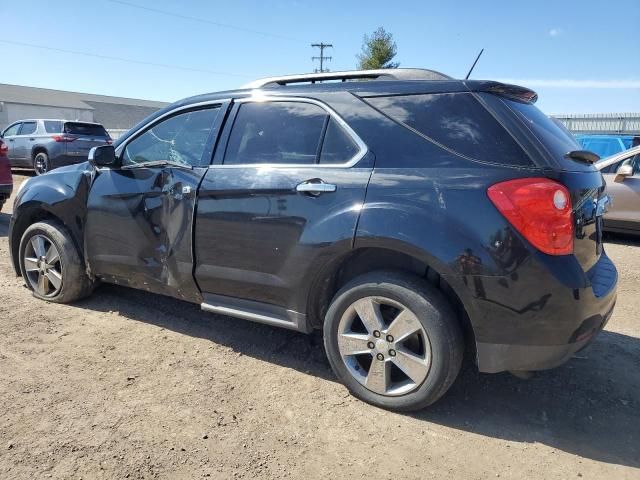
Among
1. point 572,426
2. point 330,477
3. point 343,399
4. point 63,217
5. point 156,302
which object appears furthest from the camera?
point 156,302

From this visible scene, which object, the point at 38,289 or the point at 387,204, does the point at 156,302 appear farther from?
the point at 387,204

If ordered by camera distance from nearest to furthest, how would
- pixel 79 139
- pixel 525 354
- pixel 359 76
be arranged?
pixel 525 354 < pixel 359 76 < pixel 79 139

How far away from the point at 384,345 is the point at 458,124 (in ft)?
4.24

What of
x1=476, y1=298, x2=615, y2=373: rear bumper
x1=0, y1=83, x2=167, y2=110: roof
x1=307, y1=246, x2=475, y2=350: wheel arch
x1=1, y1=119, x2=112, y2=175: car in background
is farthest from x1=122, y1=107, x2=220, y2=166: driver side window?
Result: x1=0, y1=83, x2=167, y2=110: roof

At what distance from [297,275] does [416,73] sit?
1.45m

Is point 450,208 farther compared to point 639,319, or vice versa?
point 639,319

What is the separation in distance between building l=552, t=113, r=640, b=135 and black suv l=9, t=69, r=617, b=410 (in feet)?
83.0

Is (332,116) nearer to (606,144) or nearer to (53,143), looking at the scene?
(606,144)

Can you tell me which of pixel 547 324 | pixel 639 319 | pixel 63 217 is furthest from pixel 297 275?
pixel 639 319

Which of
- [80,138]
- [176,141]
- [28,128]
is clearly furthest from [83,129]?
[176,141]

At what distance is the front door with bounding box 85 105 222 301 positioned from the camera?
3549mm

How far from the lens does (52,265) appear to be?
4387 mm

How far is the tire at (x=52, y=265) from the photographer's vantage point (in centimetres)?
425

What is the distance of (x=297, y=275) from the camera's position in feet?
10.0
